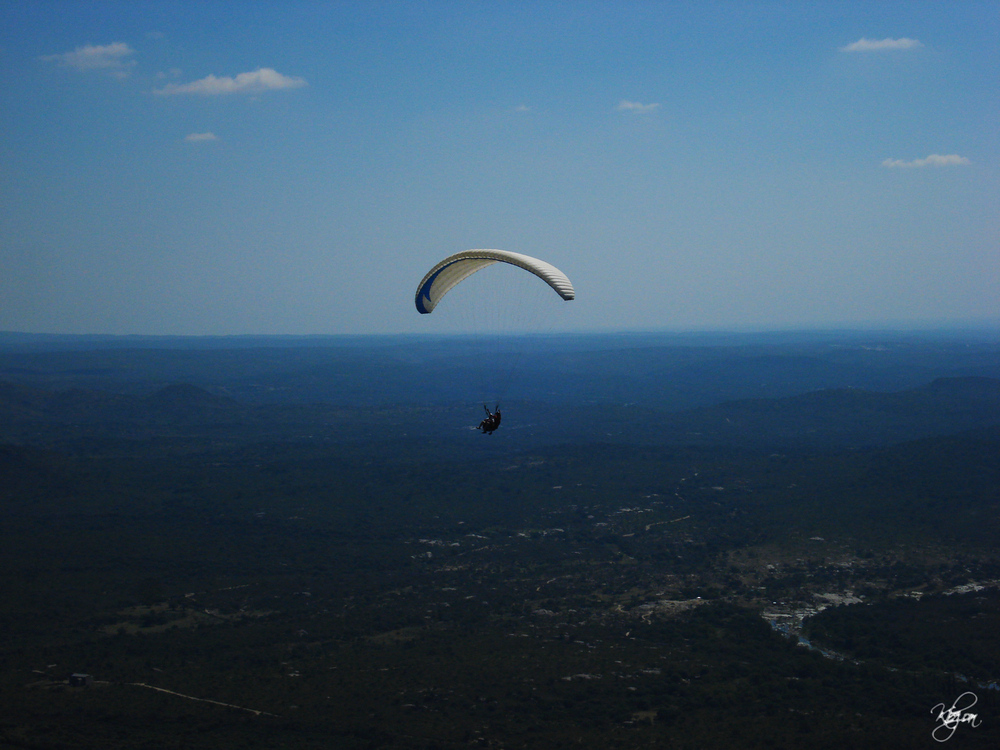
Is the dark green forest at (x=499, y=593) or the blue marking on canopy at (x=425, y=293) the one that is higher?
the blue marking on canopy at (x=425, y=293)

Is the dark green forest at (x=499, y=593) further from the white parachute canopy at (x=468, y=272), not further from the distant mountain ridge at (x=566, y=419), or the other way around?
the white parachute canopy at (x=468, y=272)

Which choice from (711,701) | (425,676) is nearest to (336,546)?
(425,676)

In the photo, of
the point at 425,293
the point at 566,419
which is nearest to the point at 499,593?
the point at 425,293

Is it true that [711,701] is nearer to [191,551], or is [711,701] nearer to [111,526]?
[191,551]

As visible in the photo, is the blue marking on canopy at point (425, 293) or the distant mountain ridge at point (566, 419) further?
the distant mountain ridge at point (566, 419)

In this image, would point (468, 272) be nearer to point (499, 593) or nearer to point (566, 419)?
point (499, 593)

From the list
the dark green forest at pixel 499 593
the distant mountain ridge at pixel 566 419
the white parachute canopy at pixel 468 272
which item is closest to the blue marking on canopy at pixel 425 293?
the white parachute canopy at pixel 468 272
